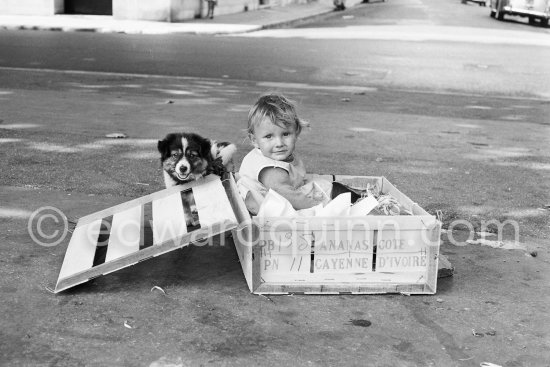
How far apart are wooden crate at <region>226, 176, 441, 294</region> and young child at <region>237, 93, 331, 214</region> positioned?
1.92 ft

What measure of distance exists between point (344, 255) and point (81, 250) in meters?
1.34

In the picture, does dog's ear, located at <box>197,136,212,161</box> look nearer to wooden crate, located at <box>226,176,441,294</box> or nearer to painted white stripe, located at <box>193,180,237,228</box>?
painted white stripe, located at <box>193,180,237,228</box>

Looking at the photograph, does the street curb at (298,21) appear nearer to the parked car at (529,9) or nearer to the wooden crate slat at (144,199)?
the parked car at (529,9)

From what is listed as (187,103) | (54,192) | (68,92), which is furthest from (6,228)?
(68,92)

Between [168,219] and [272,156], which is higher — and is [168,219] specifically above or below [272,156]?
below

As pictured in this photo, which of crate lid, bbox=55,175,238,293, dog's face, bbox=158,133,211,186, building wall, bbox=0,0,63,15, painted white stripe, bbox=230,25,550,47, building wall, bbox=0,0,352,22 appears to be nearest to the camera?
crate lid, bbox=55,175,238,293

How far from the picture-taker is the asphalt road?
317cm

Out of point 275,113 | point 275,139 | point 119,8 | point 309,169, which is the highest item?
point 275,113

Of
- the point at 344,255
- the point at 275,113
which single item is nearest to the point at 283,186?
the point at 275,113

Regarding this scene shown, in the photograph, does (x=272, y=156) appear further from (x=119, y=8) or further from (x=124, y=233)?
(x=119, y=8)

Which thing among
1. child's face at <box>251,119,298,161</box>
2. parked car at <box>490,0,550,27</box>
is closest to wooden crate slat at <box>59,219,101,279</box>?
child's face at <box>251,119,298,161</box>

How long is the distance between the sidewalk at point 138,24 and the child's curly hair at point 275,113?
17.1 meters

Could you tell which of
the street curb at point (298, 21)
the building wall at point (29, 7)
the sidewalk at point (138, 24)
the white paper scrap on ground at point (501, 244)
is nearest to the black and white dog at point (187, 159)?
the white paper scrap on ground at point (501, 244)

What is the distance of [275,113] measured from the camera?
168 inches
